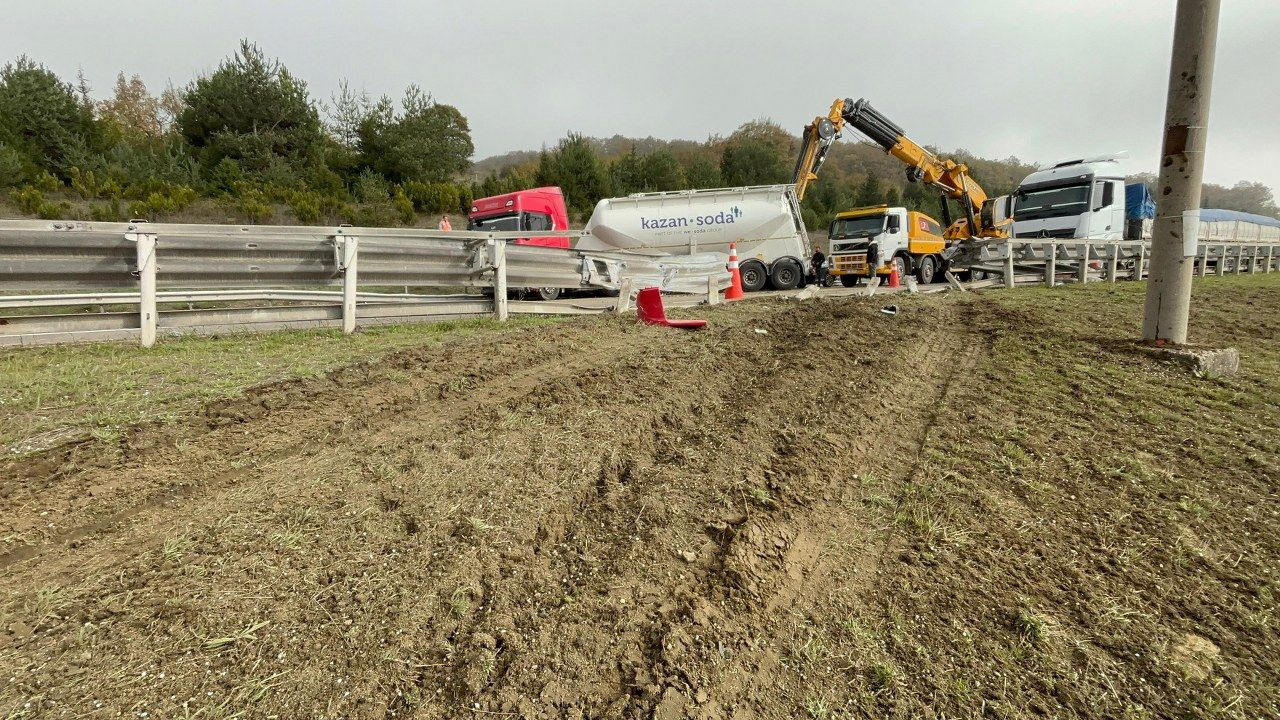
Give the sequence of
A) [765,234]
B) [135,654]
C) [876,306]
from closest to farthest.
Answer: [135,654], [876,306], [765,234]

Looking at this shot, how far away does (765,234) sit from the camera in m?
16.2

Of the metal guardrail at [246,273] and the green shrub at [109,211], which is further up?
the green shrub at [109,211]

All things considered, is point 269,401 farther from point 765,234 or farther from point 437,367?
point 765,234

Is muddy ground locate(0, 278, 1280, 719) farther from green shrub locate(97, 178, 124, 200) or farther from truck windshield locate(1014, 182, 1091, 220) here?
green shrub locate(97, 178, 124, 200)

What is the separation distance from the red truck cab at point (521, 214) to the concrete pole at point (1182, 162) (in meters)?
12.8

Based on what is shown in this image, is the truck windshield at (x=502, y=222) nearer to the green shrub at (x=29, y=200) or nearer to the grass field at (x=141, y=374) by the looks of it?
the grass field at (x=141, y=374)

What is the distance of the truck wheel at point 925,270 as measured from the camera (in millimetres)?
17516

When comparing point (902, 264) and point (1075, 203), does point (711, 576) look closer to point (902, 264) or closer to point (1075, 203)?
point (902, 264)

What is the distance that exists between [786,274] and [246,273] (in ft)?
42.5

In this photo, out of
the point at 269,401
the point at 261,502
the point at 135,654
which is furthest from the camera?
the point at 269,401

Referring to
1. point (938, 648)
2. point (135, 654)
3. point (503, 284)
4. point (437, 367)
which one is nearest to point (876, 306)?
point (503, 284)

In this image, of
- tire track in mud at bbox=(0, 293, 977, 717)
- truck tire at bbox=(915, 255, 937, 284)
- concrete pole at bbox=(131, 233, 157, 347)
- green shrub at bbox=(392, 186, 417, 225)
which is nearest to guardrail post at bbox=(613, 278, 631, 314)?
tire track in mud at bbox=(0, 293, 977, 717)

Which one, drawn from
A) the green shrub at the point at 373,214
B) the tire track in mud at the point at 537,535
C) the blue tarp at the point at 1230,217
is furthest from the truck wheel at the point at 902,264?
the green shrub at the point at 373,214

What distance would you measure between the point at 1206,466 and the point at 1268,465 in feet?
1.15
